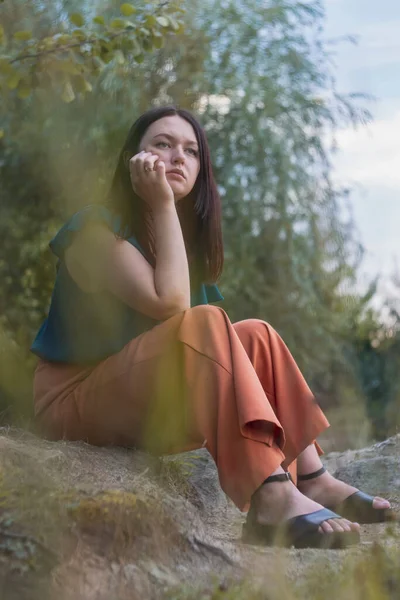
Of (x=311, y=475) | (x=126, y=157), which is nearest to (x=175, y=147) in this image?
(x=126, y=157)

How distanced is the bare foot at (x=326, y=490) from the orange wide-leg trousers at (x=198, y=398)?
0.37 feet

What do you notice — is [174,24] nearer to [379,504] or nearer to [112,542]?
[379,504]

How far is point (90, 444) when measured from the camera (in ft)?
10.2

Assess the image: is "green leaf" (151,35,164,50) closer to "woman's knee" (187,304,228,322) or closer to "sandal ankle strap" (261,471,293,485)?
"woman's knee" (187,304,228,322)

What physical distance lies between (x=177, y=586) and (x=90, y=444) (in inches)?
46.9

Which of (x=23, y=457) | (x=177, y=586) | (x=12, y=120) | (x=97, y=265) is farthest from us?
(x=12, y=120)

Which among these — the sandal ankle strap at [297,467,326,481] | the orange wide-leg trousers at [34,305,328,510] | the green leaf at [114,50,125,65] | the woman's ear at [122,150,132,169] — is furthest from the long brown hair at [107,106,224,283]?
the sandal ankle strap at [297,467,326,481]

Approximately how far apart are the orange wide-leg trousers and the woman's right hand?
0.46 m

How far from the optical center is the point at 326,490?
9.80 feet

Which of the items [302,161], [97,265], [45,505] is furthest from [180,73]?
[45,505]

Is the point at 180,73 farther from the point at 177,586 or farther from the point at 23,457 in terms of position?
the point at 177,586

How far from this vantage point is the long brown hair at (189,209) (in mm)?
3119

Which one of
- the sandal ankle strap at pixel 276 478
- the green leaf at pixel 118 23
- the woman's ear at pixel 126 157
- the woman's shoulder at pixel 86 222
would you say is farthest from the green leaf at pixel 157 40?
the sandal ankle strap at pixel 276 478

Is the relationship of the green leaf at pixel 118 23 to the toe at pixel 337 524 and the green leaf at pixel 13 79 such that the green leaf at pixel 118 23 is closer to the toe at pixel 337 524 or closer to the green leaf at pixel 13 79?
the green leaf at pixel 13 79
